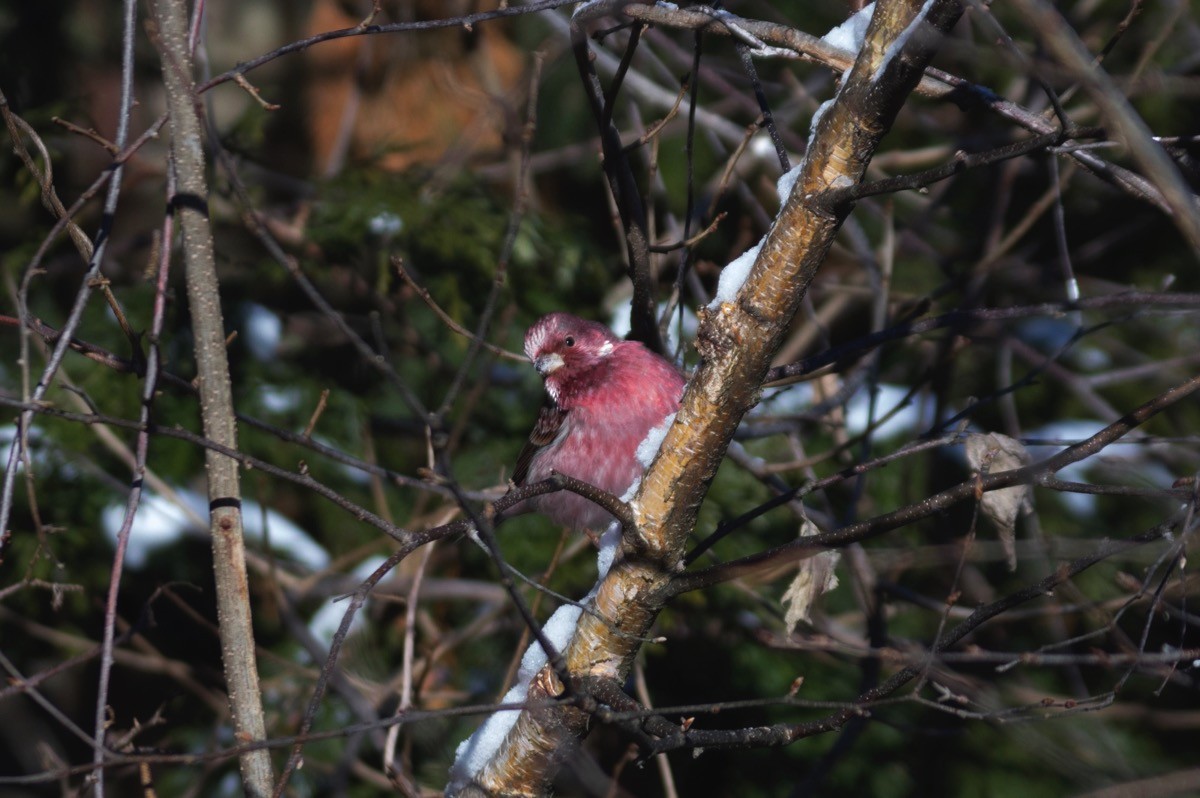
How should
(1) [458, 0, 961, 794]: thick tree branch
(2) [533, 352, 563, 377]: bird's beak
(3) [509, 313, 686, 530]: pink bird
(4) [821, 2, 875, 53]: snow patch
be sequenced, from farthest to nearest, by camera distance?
(2) [533, 352, 563, 377]: bird's beak
(3) [509, 313, 686, 530]: pink bird
(4) [821, 2, 875, 53]: snow patch
(1) [458, 0, 961, 794]: thick tree branch

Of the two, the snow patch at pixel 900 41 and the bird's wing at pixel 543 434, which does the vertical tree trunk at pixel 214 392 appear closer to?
the bird's wing at pixel 543 434

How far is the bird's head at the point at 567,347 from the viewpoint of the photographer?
14.2ft

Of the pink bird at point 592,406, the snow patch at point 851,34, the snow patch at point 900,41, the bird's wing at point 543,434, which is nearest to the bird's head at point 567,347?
the pink bird at point 592,406

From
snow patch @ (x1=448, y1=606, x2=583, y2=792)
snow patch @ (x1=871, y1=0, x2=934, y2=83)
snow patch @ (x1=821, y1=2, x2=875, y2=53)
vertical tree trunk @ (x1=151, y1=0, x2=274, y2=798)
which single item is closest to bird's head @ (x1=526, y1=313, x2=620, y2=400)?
snow patch @ (x1=448, y1=606, x2=583, y2=792)

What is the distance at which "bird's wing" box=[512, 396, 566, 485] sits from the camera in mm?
4410

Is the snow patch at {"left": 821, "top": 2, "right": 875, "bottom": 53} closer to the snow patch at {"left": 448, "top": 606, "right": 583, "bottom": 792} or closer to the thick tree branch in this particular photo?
the thick tree branch

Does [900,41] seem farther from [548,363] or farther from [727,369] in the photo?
[548,363]

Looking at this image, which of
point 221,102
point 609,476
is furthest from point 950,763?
point 221,102

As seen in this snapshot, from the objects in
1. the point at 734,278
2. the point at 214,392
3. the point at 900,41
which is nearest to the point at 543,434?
the point at 214,392

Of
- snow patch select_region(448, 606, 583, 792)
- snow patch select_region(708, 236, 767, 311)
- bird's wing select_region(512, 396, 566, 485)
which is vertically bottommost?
snow patch select_region(448, 606, 583, 792)

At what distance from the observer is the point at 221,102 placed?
7.57 meters

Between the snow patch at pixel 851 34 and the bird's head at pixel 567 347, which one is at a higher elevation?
the bird's head at pixel 567 347

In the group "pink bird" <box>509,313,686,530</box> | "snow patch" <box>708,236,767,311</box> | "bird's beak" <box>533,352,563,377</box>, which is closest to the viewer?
"snow patch" <box>708,236,767,311</box>

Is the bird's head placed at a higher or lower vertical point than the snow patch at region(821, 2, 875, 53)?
higher
